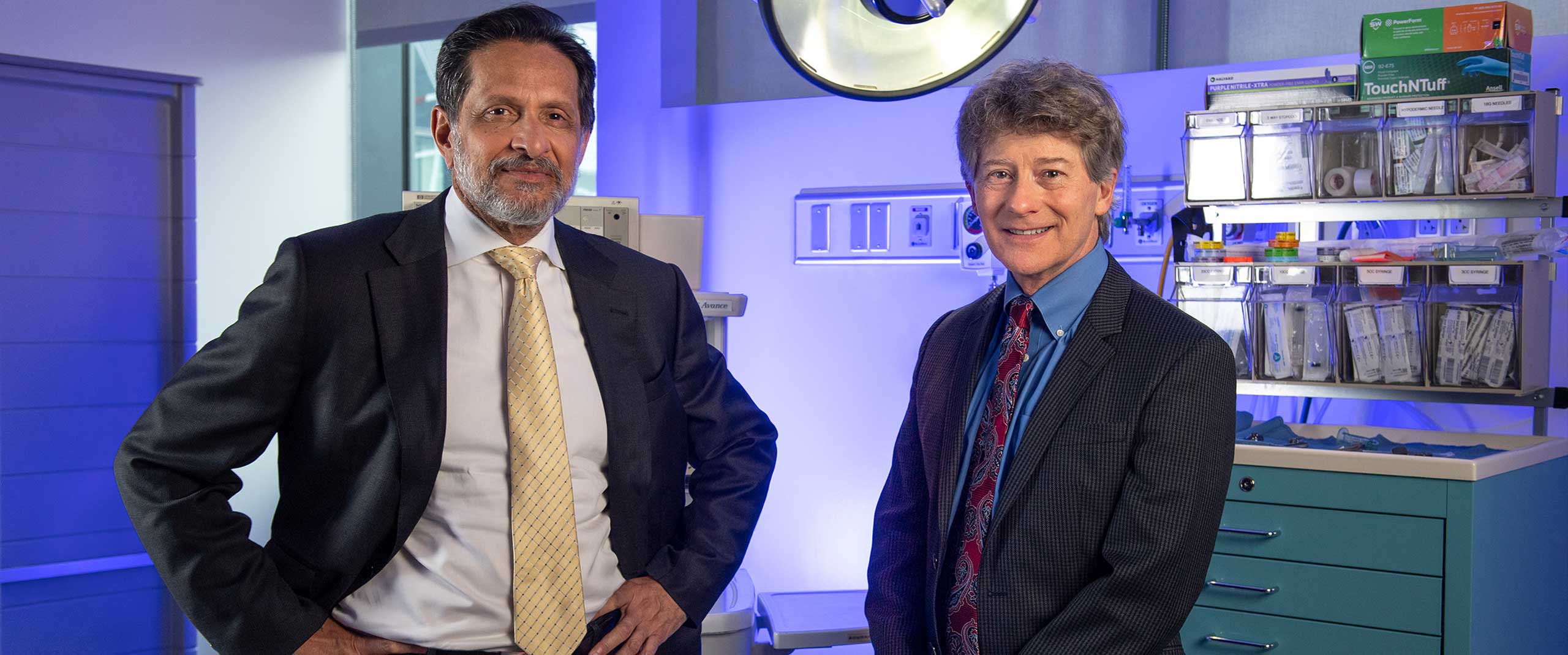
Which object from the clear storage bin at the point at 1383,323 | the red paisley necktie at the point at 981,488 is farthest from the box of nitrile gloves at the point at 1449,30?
the red paisley necktie at the point at 981,488

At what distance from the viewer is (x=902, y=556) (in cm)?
148

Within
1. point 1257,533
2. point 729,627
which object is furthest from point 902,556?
point 1257,533

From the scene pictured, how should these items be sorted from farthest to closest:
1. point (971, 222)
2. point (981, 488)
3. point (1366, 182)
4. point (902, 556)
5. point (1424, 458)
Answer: point (971, 222) → point (1366, 182) → point (1424, 458) → point (902, 556) → point (981, 488)

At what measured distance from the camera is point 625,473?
1.40 m

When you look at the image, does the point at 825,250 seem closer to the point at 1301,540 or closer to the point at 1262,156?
the point at 1262,156

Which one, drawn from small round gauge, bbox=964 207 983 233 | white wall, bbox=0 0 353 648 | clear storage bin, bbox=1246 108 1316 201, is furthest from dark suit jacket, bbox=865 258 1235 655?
white wall, bbox=0 0 353 648

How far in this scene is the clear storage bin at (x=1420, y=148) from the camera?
2.30 metres

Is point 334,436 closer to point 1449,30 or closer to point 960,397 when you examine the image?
point 960,397

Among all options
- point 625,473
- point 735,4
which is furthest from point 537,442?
point 735,4

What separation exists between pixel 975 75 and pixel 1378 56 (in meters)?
1.22

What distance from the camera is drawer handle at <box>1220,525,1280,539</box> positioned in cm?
220

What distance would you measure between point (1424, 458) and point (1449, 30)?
0.89 meters

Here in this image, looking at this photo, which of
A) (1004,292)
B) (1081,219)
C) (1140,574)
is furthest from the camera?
(1004,292)

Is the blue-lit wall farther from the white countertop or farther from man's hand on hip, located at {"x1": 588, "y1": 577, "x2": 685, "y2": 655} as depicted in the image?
man's hand on hip, located at {"x1": 588, "y1": 577, "x2": 685, "y2": 655}
